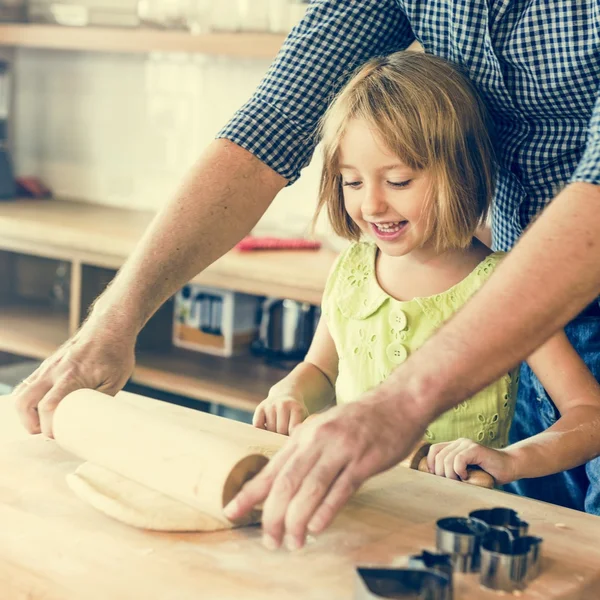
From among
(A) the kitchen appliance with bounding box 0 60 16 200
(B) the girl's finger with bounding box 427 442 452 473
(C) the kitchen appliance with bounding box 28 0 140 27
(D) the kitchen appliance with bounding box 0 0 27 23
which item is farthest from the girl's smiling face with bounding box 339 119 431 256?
(D) the kitchen appliance with bounding box 0 0 27 23

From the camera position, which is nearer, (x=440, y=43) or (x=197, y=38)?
(x=440, y=43)

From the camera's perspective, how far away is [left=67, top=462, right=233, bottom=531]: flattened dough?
95 centimetres

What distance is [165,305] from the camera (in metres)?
2.94

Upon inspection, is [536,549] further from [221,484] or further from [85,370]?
[85,370]

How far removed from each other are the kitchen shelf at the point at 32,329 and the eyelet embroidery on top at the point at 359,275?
4.94 ft

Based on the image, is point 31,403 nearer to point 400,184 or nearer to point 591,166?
point 400,184

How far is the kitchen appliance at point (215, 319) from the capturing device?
280 centimetres

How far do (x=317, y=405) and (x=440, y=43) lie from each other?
58cm

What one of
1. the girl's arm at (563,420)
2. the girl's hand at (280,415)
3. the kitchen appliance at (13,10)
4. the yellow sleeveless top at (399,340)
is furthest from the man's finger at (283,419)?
the kitchen appliance at (13,10)

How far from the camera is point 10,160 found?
11.1 ft

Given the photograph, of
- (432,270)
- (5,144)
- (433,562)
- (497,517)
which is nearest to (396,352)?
(432,270)

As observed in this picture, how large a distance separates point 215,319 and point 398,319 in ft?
4.75

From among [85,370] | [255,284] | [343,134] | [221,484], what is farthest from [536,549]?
[255,284]

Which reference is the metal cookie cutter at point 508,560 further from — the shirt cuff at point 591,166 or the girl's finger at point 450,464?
the shirt cuff at point 591,166
